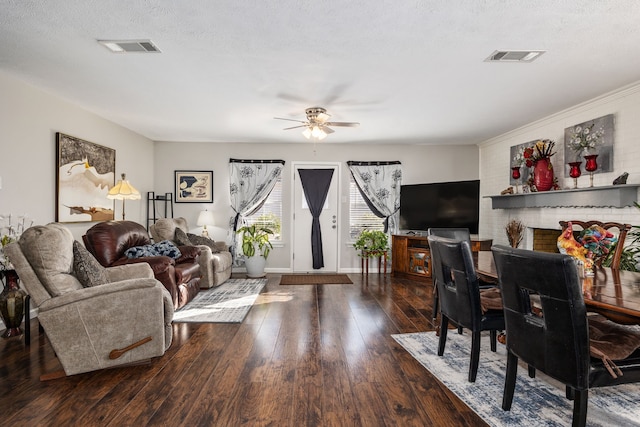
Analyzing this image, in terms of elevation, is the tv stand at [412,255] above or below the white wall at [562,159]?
below

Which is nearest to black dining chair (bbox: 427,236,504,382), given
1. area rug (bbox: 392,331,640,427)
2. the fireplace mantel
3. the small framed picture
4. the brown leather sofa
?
area rug (bbox: 392,331,640,427)

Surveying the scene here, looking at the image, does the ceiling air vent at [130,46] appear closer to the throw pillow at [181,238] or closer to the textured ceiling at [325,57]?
the textured ceiling at [325,57]

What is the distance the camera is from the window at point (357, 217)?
7.05 m

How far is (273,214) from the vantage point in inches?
276

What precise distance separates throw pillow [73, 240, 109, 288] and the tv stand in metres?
4.65

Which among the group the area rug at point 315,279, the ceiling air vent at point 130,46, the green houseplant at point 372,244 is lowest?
the area rug at point 315,279

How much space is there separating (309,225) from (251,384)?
4.61m

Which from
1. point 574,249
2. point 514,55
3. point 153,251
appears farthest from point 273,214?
point 574,249

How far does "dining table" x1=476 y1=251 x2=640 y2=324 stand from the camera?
1.73 meters

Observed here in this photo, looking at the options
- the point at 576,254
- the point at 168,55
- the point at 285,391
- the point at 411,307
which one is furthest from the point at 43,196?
the point at 576,254

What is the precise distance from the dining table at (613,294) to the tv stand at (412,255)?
3.51 meters

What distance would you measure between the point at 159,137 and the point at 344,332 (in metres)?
4.77

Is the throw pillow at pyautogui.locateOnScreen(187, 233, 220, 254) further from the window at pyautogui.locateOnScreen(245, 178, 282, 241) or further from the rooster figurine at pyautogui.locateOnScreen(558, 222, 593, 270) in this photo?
the rooster figurine at pyautogui.locateOnScreen(558, 222, 593, 270)

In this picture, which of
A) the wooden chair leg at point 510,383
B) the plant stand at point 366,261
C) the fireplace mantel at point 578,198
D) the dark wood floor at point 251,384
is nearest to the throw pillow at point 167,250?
the dark wood floor at point 251,384
